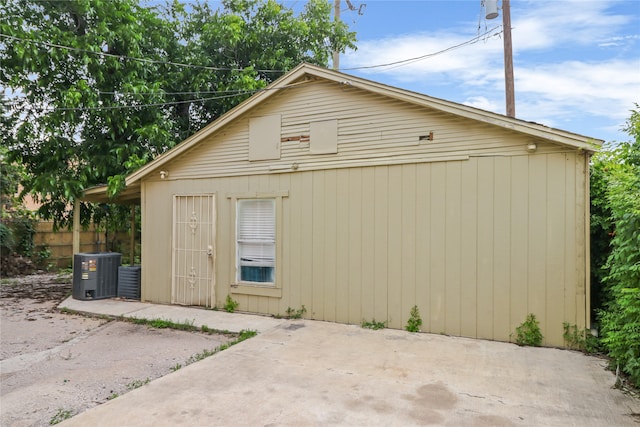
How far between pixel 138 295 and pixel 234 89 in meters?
6.16

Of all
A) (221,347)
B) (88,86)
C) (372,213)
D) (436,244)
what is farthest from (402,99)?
(88,86)

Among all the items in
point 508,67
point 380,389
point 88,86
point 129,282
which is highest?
point 508,67

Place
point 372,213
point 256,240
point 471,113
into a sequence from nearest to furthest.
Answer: point 471,113, point 372,213, point 256,240

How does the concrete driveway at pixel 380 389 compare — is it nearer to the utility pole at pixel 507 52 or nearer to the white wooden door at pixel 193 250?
the white wooden door at pixel 193 250

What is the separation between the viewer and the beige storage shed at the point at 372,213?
4727 millimetres

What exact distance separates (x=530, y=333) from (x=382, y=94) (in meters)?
3.60

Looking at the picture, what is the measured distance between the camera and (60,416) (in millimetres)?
3086

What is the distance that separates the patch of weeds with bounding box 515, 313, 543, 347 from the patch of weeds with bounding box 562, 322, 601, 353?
0.27 meters

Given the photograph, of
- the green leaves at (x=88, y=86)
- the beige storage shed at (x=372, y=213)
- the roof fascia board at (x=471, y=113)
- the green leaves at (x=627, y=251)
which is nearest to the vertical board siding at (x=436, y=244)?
the beige storage shed at (x=372, y=213)

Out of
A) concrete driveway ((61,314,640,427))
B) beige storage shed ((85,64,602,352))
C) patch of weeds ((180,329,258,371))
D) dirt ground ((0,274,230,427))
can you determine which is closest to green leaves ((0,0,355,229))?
beige storage shed ((85,64,602,352))

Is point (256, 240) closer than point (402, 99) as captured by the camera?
No

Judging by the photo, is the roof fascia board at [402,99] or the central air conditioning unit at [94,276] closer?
the roof fascia board at [402,99]

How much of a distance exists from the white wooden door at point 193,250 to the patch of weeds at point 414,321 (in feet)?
11.0

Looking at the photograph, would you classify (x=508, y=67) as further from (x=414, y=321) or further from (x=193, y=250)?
(x=193, y=250)
